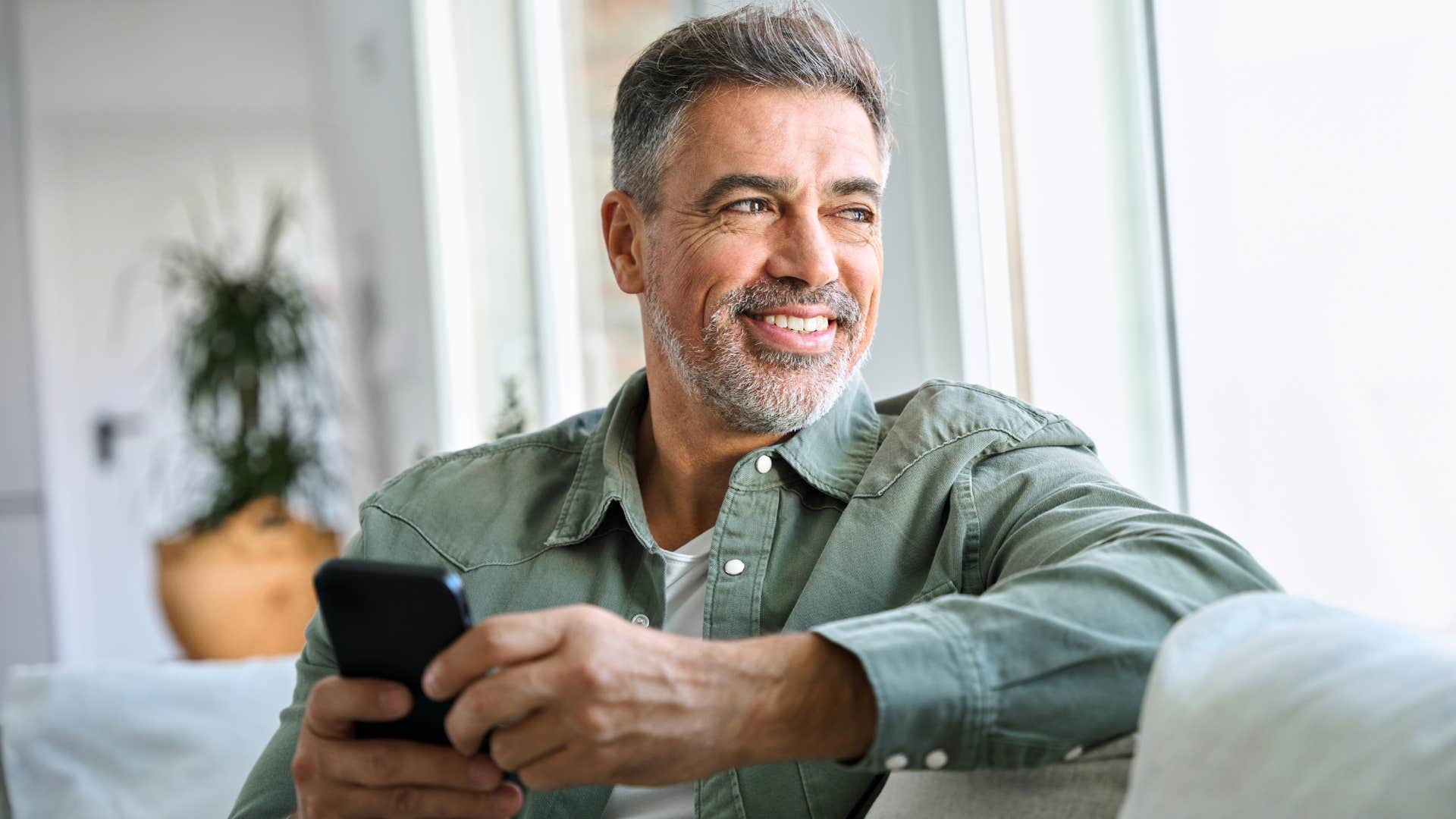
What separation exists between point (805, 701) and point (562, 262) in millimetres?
2697

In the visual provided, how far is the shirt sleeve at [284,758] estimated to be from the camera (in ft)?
4.19

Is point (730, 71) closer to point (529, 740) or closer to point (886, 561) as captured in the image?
point (886, 561)

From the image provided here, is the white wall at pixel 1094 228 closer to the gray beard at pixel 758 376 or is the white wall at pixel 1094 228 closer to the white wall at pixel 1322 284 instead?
the white wall at pixel 1322 284

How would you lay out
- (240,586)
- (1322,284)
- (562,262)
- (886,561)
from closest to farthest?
(886,561) < (1322,284) < (562,262) < (240,586)

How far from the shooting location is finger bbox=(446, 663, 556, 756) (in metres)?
0.79

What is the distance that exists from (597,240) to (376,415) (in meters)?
1.86

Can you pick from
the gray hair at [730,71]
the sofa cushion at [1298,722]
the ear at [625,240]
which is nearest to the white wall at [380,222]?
the ear at [625,240]

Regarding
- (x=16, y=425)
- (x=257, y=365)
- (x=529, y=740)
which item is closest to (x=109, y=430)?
(x=16, y=425)

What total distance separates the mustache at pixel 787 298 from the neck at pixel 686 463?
13 centimetres

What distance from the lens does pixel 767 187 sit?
4.63 ft

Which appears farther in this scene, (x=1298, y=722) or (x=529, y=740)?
(x=529, y=740)

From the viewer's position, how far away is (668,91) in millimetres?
1489

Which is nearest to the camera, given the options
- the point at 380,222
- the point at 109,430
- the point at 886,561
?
the point at 886,561

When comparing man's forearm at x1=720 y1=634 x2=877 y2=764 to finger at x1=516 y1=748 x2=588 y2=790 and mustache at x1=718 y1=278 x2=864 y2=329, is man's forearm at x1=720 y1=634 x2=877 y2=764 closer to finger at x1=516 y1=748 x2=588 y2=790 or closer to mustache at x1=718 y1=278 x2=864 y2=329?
finger at x1=516 y1=748 x2=588 y2=790
